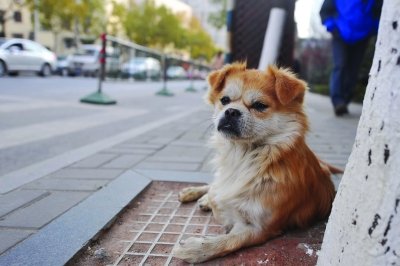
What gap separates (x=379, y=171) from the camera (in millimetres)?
1406

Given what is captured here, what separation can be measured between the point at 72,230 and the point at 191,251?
2.52ft

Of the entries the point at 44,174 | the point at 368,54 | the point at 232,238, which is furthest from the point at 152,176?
the point at 368,54

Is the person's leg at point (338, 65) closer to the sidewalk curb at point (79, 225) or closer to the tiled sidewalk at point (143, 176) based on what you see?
the tiled sidewalk at point (143, 176)

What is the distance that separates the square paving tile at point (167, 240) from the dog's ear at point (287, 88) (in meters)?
0.88

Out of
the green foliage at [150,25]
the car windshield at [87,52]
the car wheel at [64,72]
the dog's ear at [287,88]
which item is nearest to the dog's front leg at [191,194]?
the dog's ear at [287,88]

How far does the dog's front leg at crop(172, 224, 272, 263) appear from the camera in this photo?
218 centimetres

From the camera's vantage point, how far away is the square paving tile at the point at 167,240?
86.4 inches

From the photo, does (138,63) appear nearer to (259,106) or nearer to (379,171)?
(259,106)

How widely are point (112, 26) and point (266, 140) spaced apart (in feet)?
169

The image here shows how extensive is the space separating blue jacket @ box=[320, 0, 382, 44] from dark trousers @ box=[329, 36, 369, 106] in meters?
0.30

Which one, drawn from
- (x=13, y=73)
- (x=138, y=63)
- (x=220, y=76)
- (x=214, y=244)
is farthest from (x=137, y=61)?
(x=214, y=244)

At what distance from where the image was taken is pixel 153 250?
2.32m

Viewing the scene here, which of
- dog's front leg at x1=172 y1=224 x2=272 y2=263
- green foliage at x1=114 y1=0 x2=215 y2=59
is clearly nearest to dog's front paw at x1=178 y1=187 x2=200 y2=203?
dog's front leg at x1=172 y1=224 x2=272 y2=263

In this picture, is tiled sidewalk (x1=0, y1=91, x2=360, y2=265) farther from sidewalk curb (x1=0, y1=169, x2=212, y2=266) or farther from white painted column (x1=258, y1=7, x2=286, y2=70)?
white painted column (x1=258, y1=7, x2=286, y2=70)
